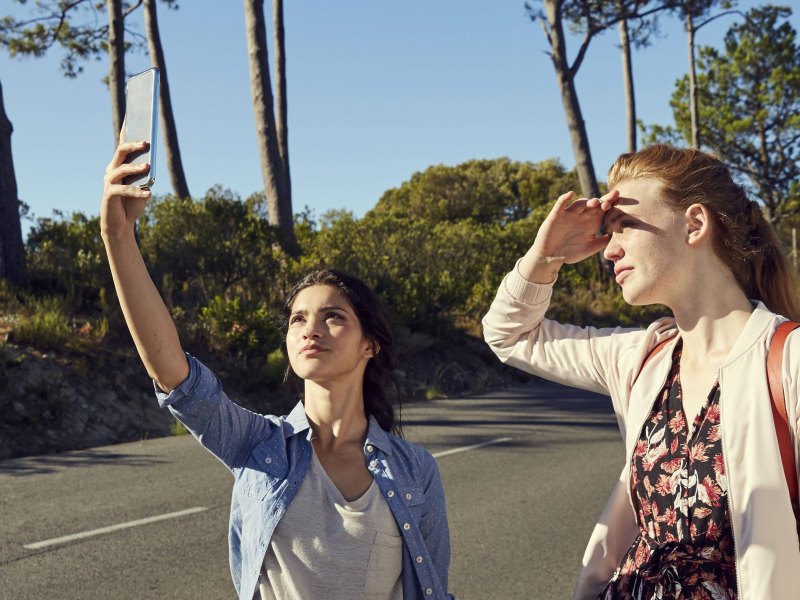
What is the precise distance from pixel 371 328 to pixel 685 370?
920 mm

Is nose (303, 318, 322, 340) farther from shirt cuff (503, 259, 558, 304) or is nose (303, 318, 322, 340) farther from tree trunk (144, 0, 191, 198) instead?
tree trunk (144, 0, 191, 198)

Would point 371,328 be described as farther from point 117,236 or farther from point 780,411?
point 780,411

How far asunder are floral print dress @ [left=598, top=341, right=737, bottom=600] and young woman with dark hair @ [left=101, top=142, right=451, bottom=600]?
0.53 meters

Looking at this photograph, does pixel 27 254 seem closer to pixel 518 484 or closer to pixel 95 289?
pixel 95 289

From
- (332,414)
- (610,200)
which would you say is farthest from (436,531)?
(610,200)

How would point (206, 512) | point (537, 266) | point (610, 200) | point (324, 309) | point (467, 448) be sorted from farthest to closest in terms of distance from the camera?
point (467, 448) < point (206, 512) < point (324, 309) < point (537, 266) < point (610, 200)

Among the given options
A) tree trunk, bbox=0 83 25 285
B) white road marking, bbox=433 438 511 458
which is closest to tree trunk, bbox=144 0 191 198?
tree trunk, bbox=0 83 25 285

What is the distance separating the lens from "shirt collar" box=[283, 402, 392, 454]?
8.58ft

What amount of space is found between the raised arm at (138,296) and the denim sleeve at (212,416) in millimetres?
34

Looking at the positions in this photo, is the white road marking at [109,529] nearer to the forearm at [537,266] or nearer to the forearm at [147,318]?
the forearm at [147,318]

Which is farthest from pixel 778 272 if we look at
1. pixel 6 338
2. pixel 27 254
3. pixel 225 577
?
pixel 27 254

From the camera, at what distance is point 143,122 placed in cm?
198

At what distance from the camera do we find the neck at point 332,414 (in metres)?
2.70

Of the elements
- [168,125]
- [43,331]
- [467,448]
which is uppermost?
[168,125]
